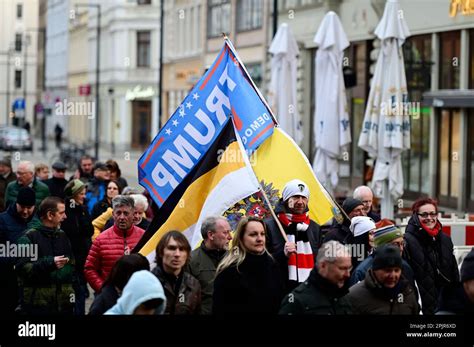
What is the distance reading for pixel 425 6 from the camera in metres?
31.0

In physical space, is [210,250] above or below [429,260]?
above

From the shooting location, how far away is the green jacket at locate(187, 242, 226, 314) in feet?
30.8

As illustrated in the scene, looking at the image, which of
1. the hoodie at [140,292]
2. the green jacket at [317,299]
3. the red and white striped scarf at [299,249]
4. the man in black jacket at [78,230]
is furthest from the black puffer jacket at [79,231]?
the hoodie at [140,292]

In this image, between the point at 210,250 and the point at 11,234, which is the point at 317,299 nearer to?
the point at 210,250

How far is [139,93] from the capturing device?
75.2m

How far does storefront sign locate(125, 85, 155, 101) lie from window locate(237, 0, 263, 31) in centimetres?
2405

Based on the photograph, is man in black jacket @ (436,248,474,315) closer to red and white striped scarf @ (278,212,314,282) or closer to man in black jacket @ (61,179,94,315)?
red and white striped scarf @ (278,212,314,282)

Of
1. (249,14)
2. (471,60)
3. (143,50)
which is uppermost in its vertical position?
(143,50)

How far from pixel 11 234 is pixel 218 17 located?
147 feet

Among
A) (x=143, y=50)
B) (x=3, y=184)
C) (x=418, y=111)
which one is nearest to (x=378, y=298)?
(x=3, y=184)

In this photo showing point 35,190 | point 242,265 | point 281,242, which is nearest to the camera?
point 242,265

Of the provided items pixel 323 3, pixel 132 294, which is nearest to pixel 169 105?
pixel 323 3

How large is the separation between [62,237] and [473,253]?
11.6 ft

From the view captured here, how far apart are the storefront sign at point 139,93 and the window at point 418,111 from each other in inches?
1715
